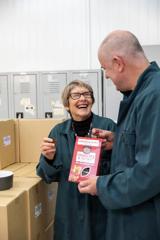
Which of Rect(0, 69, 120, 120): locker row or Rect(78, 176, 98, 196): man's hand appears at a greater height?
Rect(0, 69, 120, 120): locker row

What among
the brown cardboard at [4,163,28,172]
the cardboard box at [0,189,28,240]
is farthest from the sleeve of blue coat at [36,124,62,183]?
the brown cardboard at [4,163,28,172]

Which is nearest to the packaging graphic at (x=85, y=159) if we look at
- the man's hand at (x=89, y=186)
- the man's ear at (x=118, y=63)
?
the man's hand at (x=89, y=186)

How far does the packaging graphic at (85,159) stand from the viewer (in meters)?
1.43

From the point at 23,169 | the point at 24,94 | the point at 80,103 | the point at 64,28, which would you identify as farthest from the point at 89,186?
the point at 64,28

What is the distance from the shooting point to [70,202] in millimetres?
1775

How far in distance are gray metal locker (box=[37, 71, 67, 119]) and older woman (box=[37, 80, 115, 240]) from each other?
2373mm

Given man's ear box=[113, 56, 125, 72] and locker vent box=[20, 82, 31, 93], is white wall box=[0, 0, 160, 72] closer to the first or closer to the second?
locker vent box=[20, 82, 31, 93]

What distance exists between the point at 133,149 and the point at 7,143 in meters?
1.15

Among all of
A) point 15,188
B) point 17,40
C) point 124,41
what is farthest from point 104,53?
point 17,40

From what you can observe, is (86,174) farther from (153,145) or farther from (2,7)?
(2,7)

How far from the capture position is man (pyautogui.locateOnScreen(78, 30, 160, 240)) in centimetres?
110

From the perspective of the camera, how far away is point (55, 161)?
5.74 feet

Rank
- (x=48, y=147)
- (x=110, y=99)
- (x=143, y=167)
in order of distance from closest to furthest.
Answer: (x=143, y=167) < (x=48, y=147) < (x=110, y=99)

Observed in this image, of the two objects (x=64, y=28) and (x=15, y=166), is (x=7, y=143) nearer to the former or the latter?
(x=15, y=166)
